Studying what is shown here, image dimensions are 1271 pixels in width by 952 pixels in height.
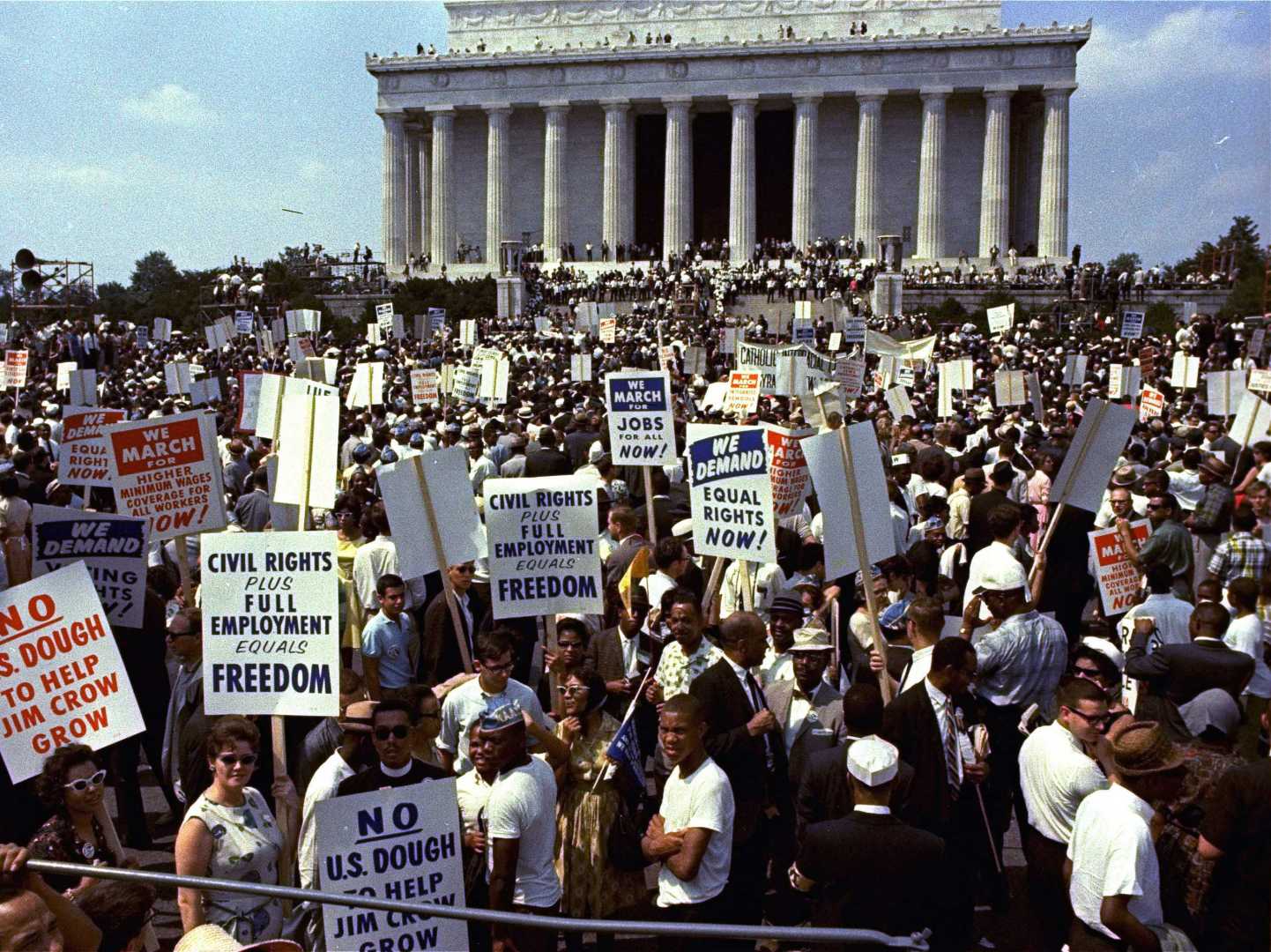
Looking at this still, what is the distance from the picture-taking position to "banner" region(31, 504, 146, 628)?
930 cm

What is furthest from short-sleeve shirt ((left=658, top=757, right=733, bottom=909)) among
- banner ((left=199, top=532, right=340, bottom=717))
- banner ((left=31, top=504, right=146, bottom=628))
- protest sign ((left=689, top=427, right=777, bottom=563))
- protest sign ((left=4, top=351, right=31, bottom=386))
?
protest sign ((left=4, top=351, right=31, bottom=386))

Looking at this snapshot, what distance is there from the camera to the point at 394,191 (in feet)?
250

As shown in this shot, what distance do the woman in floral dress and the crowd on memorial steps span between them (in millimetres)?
12

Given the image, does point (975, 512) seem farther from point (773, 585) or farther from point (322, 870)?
point (322, 870)

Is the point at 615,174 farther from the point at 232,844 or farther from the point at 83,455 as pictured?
the point at 232,844

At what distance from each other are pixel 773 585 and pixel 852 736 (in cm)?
390

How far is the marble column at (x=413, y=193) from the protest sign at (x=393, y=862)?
73728 mm

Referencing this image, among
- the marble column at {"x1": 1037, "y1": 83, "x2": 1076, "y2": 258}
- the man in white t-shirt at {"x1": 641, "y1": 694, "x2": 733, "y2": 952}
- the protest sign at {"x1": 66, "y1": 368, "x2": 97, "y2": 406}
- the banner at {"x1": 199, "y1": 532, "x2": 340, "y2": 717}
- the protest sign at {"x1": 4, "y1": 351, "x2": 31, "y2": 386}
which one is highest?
the marble column at {"x1": 1037, "y1": 83, "x2": 1076, "y2": 258}

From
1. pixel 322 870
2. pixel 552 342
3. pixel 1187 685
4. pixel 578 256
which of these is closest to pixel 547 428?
pixel 1187 685

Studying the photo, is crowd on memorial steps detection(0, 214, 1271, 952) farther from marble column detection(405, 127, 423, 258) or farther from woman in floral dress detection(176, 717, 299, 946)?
marble column detection(405, 127, 423, 258)

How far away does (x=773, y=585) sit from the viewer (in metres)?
10.7

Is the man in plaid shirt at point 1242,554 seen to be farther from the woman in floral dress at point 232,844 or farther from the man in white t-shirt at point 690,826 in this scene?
the woman in floral dress at point 232,844

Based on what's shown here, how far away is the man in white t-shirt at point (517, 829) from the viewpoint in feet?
20.6

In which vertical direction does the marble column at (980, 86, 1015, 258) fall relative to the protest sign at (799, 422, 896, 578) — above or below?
above
